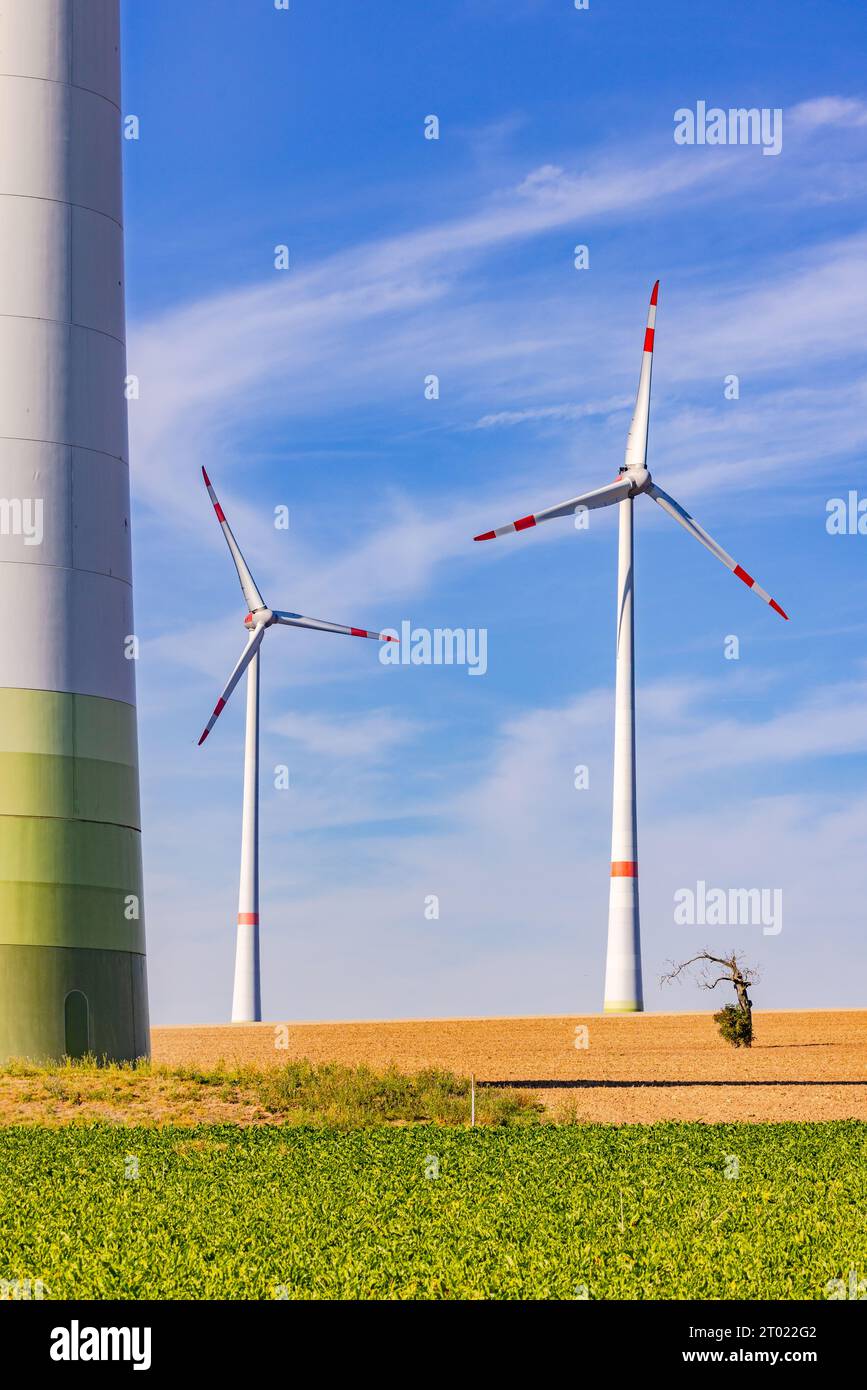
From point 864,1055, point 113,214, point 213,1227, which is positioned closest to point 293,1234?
point 213,1227

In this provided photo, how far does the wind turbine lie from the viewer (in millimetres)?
76938

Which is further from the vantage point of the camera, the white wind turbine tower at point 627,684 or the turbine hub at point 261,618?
the turbine hub at point 261,618

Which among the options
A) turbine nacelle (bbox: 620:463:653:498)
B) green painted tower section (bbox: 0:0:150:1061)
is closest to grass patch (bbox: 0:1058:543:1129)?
green painted tower section (bbox: 0:0:150:1061)

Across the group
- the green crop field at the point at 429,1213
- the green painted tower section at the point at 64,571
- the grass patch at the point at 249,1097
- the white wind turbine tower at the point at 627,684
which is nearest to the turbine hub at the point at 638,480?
the white wind turbine tower at the point at 627,684

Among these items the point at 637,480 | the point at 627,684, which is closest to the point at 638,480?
the point at 637,480

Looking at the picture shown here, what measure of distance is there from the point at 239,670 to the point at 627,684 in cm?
1987

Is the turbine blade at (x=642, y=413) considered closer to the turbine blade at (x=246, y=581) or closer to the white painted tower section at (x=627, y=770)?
the white painted tower section at (x=627, y=770)

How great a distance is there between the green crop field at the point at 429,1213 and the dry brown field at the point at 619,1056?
9025 millimetres

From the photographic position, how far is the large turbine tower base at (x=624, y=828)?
64.8 metres

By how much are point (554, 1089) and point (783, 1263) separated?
96.9ft

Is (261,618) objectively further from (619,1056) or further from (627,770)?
(619,1056)

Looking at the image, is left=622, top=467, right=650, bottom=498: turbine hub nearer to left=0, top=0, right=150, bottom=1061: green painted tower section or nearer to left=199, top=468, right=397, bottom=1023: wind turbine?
left=199, top=468, right=397, bottom=1023: wind turbine

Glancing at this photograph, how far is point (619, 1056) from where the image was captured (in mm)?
60062

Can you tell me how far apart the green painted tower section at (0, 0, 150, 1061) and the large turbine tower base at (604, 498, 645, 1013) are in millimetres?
26549
